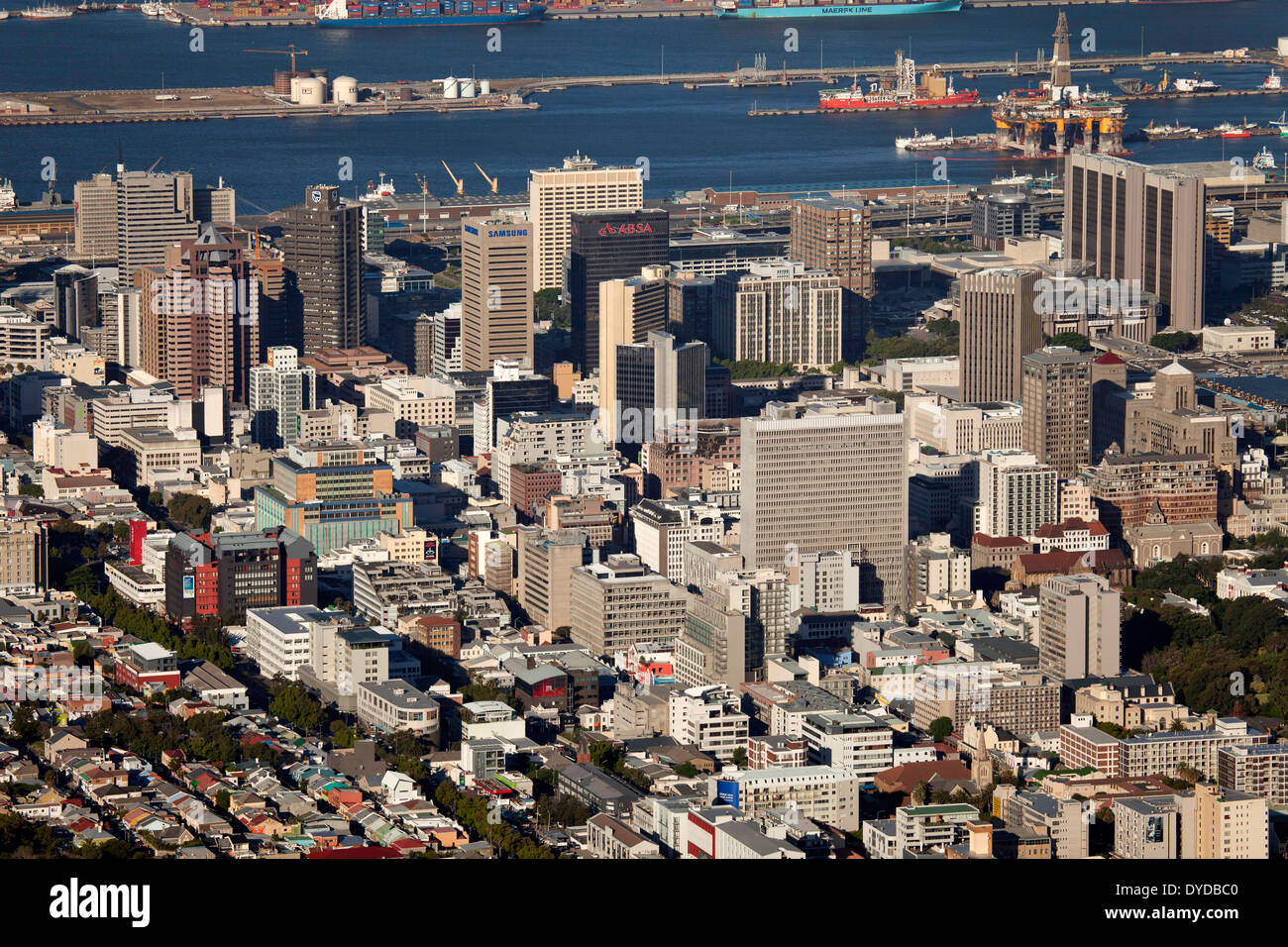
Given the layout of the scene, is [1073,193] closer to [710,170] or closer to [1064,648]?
[710,170]

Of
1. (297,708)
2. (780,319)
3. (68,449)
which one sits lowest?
(297,708)

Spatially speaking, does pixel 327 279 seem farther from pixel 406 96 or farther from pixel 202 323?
pixel 406 96

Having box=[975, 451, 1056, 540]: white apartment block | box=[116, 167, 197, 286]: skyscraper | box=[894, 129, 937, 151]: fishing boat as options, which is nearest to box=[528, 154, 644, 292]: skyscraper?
box=[116, 167, 197, 286]: skyscraper

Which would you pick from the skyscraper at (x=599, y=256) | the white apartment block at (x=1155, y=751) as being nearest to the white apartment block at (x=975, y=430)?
the skyscraper at (x=599, y=256)

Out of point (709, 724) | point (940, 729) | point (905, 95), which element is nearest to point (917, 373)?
point (940, 729)

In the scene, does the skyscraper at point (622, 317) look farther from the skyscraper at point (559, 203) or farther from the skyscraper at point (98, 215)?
the skyscraper at point (98, 215)
